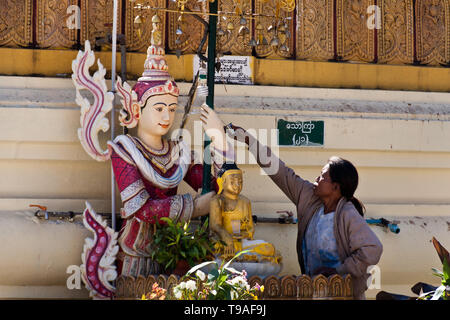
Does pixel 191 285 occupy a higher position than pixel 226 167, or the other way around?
pixel 226 167

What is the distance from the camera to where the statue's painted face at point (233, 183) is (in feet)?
23.0

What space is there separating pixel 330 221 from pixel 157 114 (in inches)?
67.1

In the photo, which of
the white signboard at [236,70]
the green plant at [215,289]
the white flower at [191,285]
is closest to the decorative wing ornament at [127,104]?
the white signboard at [236,70]

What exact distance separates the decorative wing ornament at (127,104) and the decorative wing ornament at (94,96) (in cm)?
17

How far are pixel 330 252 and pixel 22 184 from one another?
2.82m

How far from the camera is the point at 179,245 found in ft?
22.7

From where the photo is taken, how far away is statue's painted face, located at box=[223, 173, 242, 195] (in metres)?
7.01

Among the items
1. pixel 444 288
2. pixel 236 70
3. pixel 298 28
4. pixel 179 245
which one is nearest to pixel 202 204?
pixel 179 245

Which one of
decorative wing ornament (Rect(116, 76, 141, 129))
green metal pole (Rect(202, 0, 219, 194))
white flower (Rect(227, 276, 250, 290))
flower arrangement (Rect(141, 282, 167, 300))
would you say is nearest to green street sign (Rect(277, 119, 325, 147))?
green metal pole (Rect(202, 0, 219, 194))

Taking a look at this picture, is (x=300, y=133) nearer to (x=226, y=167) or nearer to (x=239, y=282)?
(x=226, y=167)

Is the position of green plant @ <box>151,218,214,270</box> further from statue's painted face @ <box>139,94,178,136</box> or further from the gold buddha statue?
statue's painted face @ <box>139,94,178,136</box>

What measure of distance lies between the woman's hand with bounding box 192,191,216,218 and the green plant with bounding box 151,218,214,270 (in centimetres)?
20

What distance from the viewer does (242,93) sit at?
330 inches

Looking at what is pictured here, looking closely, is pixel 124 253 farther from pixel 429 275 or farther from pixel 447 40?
pixel 447 40
